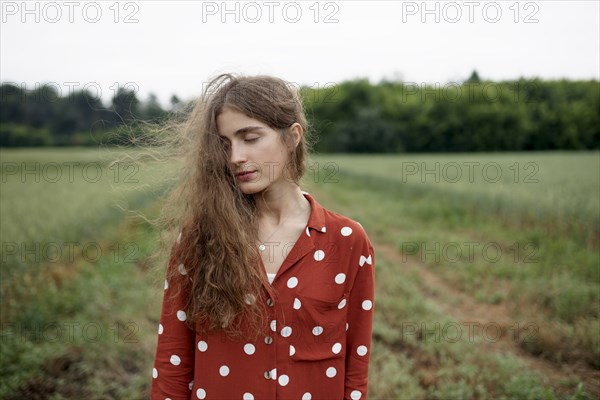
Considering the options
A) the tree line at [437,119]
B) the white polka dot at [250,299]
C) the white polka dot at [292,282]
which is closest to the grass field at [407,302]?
the white polka dot at [250,299]

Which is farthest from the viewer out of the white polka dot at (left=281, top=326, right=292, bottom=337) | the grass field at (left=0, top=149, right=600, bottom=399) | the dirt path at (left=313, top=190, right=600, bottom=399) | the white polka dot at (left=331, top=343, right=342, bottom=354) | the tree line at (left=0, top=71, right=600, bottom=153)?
the tree line at (left=0, top=71, right=600, bottom=153)

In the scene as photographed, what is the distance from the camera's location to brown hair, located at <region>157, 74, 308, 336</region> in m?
1.37

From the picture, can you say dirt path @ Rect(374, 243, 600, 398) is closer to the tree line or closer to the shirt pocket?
the shirt pocket

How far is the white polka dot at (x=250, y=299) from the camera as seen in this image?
1.37 metres

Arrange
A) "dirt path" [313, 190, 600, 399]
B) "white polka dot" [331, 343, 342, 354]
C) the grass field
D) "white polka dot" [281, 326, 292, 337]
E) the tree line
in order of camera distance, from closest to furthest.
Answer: "white polka dot" [281, 326, 292, 337] < "white polka dot" [331, 343, 342, 354] < the grass field < "dirt path" [313, 190, 600, 399] < the tree line

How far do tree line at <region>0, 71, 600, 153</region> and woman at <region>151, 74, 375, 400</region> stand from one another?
24.9m

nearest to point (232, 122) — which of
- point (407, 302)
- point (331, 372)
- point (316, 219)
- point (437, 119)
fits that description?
point (316, 219)

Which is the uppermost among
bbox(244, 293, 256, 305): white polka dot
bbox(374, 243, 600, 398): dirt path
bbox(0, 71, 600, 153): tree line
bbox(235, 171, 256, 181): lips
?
bbox(0, 71, 600, 153): tree line

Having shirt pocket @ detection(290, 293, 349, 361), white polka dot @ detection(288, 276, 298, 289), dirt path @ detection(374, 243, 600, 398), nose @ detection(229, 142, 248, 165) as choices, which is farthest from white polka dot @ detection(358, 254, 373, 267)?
dirt path @ detection(374, 243, 600, 398)

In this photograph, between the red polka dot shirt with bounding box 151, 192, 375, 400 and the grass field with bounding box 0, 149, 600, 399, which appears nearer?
the red polka dot shirt with bounding box 151, 192, 375, 400

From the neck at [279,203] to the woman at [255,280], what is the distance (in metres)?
0.02

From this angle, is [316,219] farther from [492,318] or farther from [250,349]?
[492,318]

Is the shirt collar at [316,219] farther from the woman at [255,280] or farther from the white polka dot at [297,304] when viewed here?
the white polka dot at [297,304]

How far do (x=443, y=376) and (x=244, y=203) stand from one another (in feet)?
8.57
